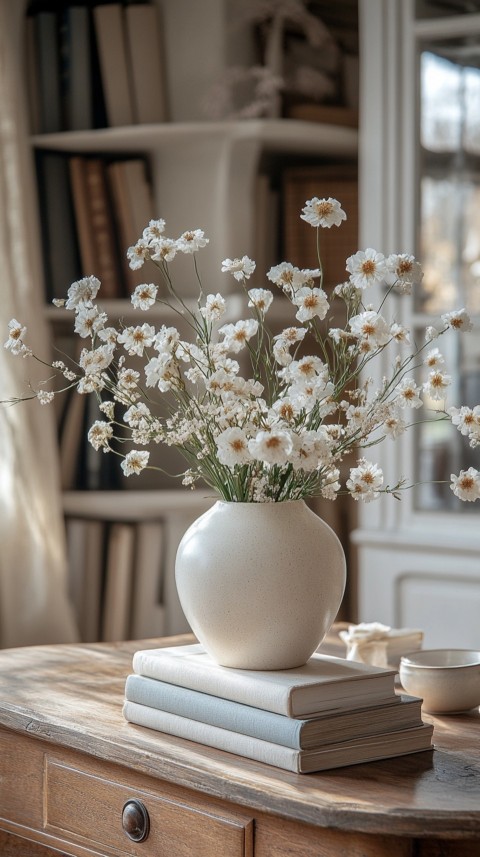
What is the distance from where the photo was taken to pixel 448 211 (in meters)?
3.00

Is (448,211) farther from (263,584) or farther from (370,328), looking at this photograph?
(263,584)

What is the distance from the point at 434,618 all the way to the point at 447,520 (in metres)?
0.25

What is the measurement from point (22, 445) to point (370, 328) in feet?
5.69

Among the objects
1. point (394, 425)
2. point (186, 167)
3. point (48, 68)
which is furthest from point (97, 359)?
point (48, 68)

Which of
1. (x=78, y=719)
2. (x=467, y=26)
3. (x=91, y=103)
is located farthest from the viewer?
(x=91, y=103)

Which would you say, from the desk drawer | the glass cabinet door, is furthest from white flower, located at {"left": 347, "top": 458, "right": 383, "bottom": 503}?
the glass cabinet door

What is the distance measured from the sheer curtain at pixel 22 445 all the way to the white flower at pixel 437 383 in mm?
1701

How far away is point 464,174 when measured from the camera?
9.78ft

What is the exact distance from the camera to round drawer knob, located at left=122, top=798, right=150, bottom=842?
1.38 m

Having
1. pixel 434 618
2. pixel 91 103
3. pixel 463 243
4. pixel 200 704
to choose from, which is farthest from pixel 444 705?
pixel 91 103

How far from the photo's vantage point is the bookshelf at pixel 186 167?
309 cm

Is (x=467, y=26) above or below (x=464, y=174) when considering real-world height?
above

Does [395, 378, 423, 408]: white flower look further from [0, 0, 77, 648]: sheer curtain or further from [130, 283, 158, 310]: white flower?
[0, 0, 77, 648]: sheer curtain

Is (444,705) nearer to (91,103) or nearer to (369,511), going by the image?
(369,511)
